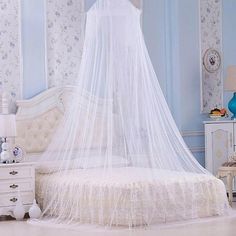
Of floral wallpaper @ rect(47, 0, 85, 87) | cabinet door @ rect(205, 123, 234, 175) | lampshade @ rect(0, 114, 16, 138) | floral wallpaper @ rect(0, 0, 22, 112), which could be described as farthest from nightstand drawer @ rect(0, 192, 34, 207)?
cabinet door @ rect(205, 123, 234, 175)

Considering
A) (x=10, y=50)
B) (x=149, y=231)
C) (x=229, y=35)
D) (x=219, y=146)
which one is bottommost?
(x=149, y=231)

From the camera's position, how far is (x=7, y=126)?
6270 mm

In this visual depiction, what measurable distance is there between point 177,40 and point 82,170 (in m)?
2.53

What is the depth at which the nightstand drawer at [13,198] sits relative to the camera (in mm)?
6156

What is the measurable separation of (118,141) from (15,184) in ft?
3.96

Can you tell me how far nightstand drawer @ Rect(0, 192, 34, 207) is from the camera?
20.2 ft

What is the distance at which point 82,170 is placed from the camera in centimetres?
616

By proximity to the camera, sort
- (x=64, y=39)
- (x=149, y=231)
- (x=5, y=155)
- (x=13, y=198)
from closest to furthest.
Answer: (x=149, y=231) < (x=13, y=198) < (x=5, y=155) < (x=64, y=39)

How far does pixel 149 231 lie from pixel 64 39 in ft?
9.18

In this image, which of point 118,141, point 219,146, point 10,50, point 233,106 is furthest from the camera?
point 233,106

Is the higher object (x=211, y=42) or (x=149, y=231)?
(x=211, y=42)

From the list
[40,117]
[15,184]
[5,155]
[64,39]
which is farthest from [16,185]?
[64,39]

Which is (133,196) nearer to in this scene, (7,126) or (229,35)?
(7,126)

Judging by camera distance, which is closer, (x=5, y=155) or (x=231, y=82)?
(x=5, y=155)
